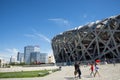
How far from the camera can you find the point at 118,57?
154ft

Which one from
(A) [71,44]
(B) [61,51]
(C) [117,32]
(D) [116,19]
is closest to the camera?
(D) [116,19]

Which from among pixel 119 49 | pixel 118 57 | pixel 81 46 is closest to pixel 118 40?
pixel 119 49

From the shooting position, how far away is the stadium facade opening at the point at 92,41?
48.2m

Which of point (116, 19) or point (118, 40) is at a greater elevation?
point (116, 19)

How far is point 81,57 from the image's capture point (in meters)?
56.2

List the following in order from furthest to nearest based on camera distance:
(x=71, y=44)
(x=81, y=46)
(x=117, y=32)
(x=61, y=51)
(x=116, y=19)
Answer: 1. (x=61, y=51)
2. (x=71, y=44)
3. (x=81, y=46)
4. (x=117, y=32)
5. (x=116, y=19)

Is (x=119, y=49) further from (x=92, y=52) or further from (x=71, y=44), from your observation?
(x=71, y=44)

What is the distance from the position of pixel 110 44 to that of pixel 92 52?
7.80 m

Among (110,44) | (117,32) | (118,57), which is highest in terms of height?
(117,32)

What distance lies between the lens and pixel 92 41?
52.2 m

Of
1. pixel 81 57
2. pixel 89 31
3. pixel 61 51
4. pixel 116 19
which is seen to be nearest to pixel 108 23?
pixel 116 19

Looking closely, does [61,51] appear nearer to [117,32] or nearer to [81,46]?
[81,46]

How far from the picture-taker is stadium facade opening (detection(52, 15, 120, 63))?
48.2 metres

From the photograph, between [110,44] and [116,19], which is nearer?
[116,19]
